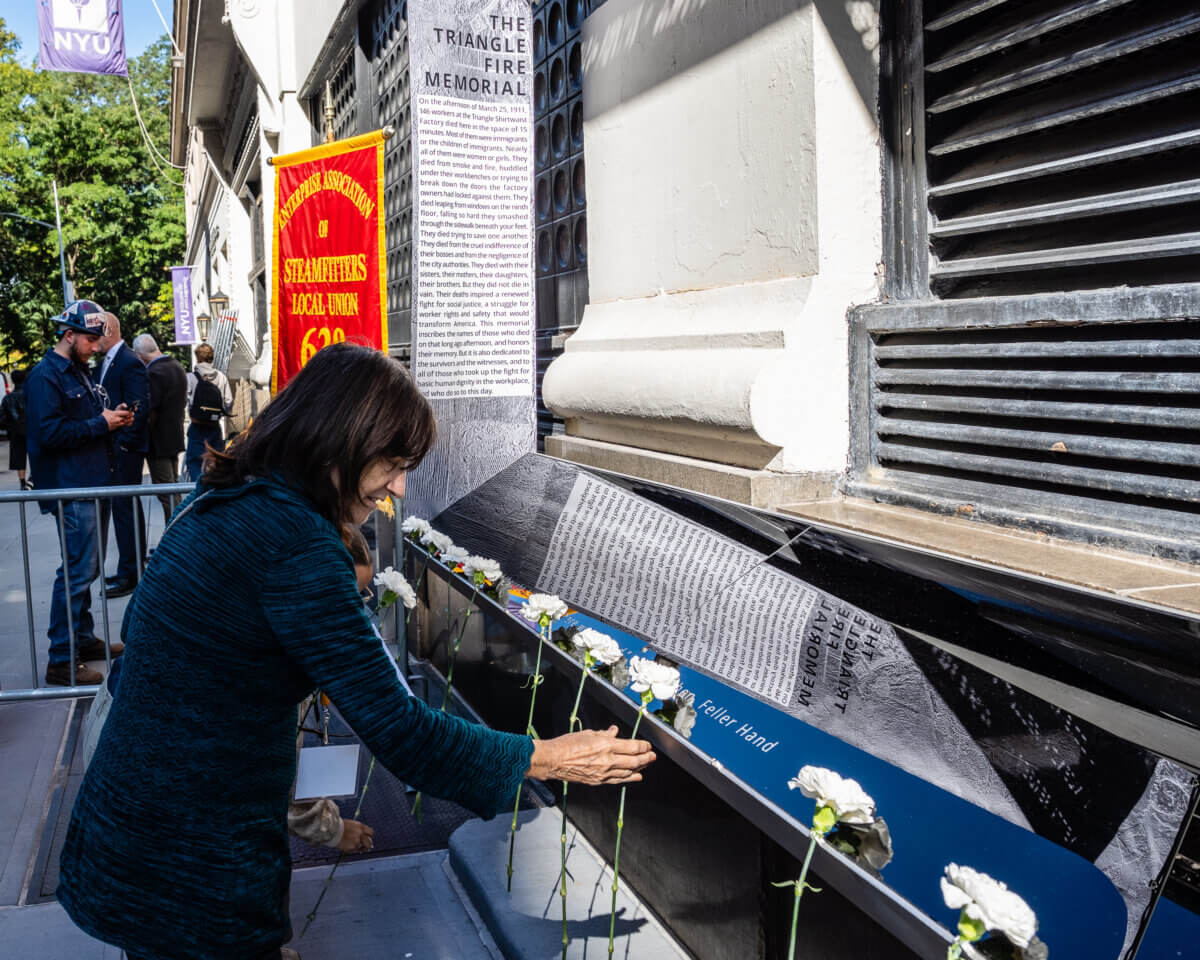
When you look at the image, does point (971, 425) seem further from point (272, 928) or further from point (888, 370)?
point (272, 928)

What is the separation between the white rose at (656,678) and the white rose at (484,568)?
1.51 metres

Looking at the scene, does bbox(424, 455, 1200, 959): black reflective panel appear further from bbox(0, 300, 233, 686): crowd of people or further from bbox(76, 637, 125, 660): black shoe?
bbox(76, 637, 125, 660): black shoe

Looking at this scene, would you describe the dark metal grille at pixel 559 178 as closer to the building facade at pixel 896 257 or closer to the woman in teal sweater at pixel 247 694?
the building facade at pixel 896 257

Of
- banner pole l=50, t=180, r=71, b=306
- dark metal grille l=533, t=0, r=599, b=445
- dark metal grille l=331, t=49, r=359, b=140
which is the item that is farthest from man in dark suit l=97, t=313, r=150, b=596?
banner pole l=50, t=180, r=71, b=306

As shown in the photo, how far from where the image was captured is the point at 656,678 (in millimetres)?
2420

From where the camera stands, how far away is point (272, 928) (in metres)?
2.13

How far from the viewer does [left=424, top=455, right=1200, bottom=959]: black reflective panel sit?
1614 millimetres

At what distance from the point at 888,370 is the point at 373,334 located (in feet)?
8.95

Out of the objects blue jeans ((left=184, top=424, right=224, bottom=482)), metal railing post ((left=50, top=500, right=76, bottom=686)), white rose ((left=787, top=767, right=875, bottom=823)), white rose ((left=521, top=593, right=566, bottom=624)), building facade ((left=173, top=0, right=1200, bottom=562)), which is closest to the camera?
white rose ((left=787, top=767, right=875, bottom=823))

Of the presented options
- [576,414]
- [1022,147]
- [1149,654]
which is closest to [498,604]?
[576,414]

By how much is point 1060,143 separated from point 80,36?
22389 mm

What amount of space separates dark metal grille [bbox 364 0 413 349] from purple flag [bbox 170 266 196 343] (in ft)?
98.3

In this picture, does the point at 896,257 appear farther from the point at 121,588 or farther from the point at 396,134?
the point at 121,588

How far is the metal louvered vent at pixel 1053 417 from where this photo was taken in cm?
250
